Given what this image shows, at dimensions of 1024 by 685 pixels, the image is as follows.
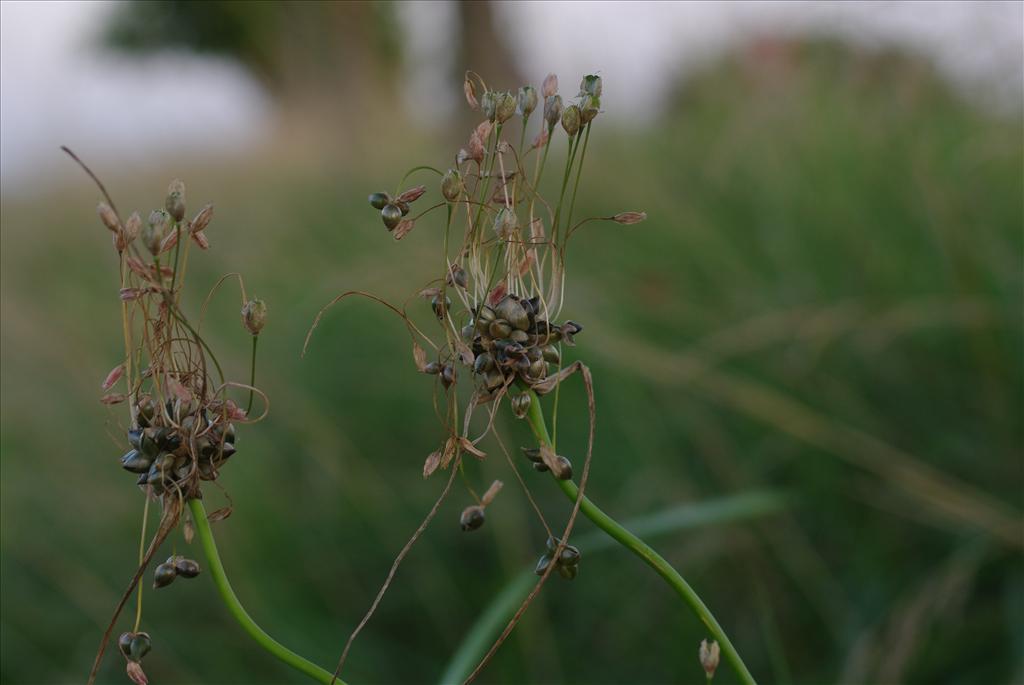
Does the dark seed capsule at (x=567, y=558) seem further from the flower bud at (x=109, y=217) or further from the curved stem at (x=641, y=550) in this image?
the flower bud at (x=109, y=217)

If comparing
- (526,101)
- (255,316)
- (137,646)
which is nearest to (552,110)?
(526,101)

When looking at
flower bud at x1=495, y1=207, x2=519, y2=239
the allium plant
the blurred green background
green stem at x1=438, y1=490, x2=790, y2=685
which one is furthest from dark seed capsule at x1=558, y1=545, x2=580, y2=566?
the blurred green background

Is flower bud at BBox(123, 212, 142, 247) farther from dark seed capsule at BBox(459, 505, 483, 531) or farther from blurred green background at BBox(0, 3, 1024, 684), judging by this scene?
blurred green background at BBox(0, 3, 1024, 684)

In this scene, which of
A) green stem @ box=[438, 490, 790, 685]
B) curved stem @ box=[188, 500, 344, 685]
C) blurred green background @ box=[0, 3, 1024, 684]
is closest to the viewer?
curved stem @ box=[188, 500, 344, 685]

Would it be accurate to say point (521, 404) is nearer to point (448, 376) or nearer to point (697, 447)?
point (448, 376)

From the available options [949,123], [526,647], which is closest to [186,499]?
[526,647]

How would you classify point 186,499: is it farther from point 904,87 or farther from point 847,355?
point 904,87
